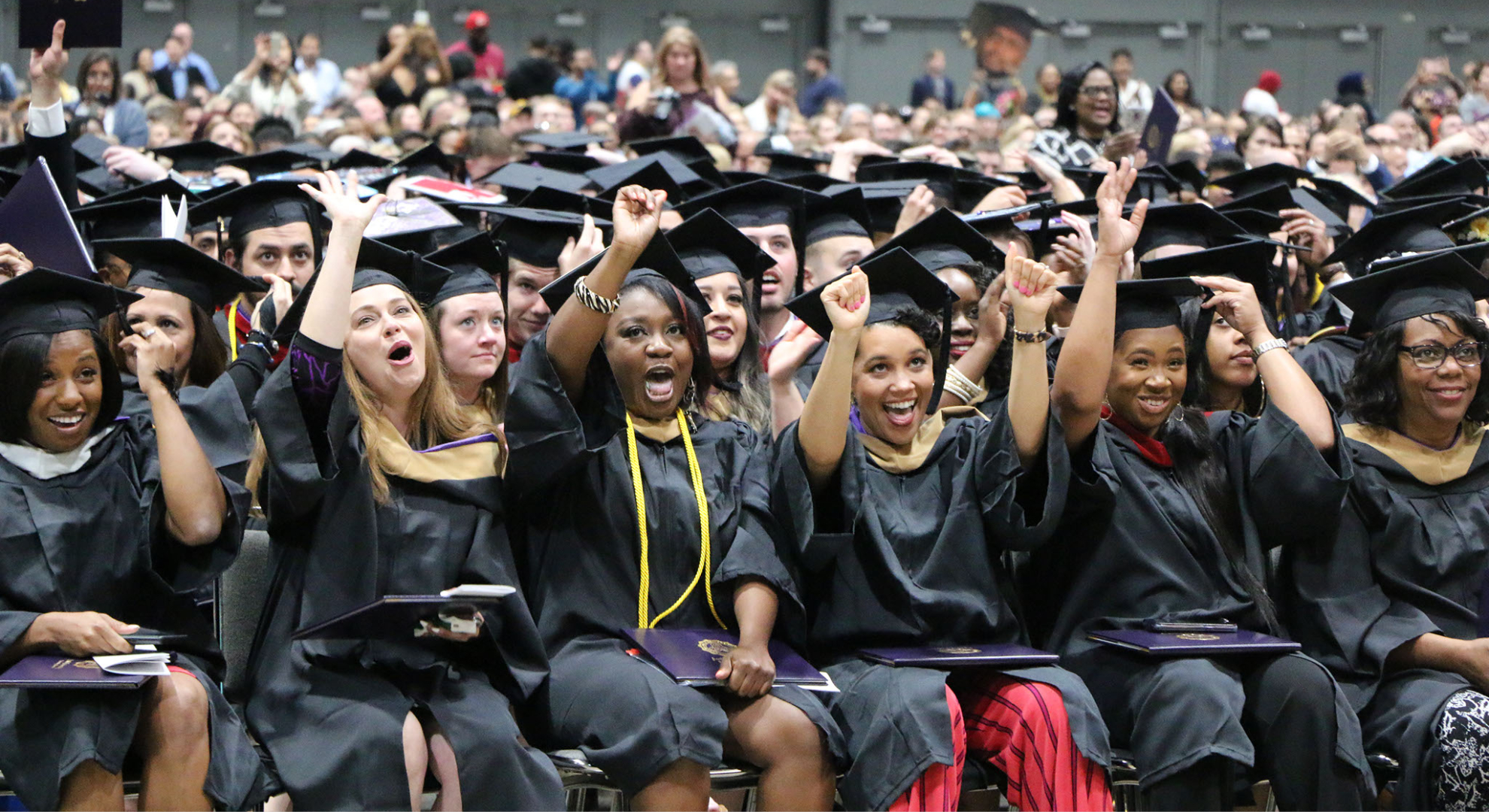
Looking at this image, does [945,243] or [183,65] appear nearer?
[945,243]

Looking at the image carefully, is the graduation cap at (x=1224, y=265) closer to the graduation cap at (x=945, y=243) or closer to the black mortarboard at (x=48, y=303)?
the graduation cap at (x=945, y=243)

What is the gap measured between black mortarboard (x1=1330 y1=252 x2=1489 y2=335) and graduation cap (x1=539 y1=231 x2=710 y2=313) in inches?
74.5

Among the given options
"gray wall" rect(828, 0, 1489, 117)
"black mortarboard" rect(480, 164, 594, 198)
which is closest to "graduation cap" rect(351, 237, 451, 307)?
"black mortarboard" rect(480, 164, 594, 198)

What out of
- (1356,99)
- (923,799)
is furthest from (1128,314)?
(1356,99)

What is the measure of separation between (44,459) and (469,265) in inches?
47.2

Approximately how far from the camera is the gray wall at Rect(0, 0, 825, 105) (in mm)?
17922

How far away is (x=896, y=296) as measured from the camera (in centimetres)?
398

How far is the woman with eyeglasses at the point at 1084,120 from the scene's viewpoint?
294 inches

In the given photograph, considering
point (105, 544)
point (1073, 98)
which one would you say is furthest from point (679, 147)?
point (105, 544)

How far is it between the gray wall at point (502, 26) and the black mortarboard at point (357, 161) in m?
11.5

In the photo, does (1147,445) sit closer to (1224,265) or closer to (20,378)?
(1224,265)

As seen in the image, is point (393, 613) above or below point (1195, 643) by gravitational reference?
above

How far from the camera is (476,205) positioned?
5457 mm

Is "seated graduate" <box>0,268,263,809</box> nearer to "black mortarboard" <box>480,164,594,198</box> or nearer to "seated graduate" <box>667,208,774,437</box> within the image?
"seated graduate" <box>667,208,774,437</box>
